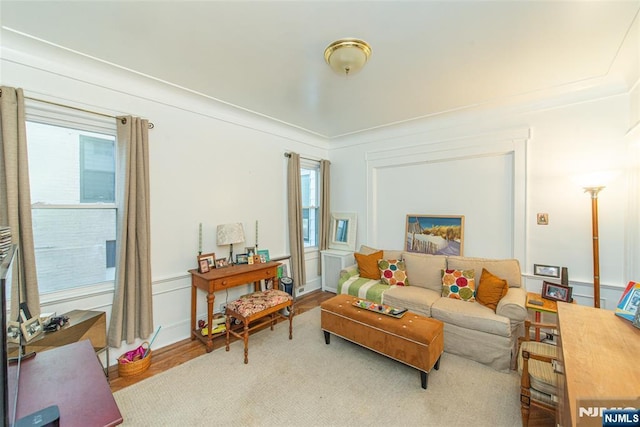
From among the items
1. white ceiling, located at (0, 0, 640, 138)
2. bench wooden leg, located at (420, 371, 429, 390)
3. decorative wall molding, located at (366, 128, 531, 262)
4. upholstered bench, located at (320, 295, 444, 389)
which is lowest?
bench wooden leg, located at (420, 371, 429, 390)

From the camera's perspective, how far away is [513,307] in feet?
8.00

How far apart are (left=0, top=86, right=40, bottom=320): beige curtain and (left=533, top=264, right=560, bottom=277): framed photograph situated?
4711mm

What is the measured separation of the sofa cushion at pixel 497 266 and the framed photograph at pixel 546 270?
20cm

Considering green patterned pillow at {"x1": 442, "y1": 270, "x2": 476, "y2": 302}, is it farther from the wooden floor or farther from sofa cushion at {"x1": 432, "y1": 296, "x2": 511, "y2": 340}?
the wooden floor

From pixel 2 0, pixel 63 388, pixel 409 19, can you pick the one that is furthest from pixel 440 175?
pixel 2 0

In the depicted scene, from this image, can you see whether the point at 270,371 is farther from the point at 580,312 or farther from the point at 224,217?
the point at 580,312

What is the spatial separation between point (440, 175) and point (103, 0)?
12.3 feet

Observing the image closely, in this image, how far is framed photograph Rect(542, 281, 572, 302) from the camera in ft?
8.46

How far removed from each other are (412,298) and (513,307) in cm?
93

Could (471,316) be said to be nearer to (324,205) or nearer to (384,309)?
(384,309)

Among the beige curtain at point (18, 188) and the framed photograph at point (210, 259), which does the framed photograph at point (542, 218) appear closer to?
the framed photograph at point (210, 259)

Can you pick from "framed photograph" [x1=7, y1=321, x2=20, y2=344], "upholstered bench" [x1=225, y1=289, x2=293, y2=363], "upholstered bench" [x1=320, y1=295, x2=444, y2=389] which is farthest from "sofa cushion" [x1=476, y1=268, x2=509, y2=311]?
"framed photograph" [x1=7, y1=321, x2=20, y2=344]

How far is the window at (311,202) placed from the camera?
15.2ft

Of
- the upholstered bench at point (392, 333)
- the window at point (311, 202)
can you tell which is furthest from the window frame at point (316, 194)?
the upholstered bench at point (392, 333)
